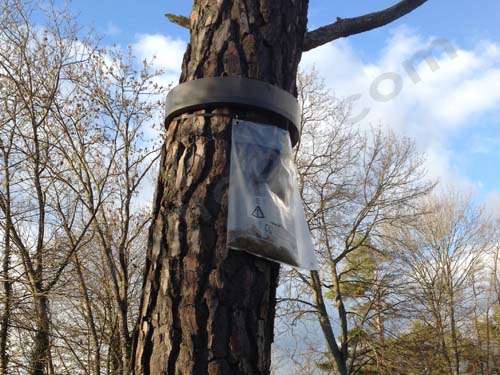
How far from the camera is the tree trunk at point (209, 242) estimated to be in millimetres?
1286

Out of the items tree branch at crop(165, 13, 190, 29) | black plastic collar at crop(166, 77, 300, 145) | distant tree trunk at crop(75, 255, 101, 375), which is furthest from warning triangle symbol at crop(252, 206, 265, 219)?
distant tree trunk at crop(75, 255, 101, 375)

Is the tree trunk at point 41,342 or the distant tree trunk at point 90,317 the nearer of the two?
the tree trunk at point 41,342

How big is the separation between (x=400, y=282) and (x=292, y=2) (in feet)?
50.1

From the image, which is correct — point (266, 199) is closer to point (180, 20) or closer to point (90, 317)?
point (180, 20)

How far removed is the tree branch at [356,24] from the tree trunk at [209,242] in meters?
0.28

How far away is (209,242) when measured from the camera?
1360mm

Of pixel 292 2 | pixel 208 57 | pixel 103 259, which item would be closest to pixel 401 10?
pixel 292 2

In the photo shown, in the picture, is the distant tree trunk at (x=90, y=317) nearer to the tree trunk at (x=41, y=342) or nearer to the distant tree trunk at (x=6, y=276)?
the tree trunk at (x=41, y=342)

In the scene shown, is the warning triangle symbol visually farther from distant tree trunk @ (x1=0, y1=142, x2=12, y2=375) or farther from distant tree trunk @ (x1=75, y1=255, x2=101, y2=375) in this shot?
distant tree trunk @ (x1=75, y1=255, x2=101, y2=375)

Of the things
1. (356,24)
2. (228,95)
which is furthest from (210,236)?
(356,24)

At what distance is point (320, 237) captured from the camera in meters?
16.4

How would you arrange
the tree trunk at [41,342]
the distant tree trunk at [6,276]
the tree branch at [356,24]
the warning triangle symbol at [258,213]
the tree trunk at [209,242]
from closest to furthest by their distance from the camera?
the tree trunk at [209,242]
the warning triangle symbol at [258,213]
the tree branch at [356,24]
the distant tree trunk at [6,276]
the tree trunk at [41,342]

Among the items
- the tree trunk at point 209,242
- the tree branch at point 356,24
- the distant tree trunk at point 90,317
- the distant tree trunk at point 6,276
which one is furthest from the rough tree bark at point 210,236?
the distant tree trunk at point 90,317

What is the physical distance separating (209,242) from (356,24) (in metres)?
1.11
